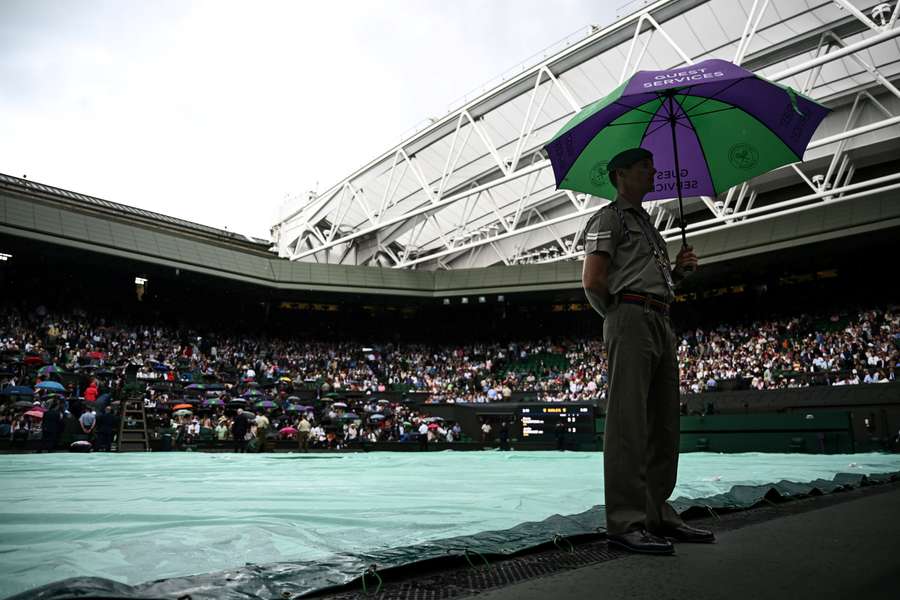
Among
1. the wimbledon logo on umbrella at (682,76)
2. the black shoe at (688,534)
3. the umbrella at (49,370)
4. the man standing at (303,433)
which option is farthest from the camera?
the umbrella at (49,370)

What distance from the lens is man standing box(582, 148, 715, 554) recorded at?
8.74 feet

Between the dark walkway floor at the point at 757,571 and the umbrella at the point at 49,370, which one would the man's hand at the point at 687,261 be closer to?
the dark walkway floor at the point at 757,571

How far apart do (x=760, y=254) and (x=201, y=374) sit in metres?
24.7

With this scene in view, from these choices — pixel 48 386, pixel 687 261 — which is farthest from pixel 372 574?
pixel 48 386

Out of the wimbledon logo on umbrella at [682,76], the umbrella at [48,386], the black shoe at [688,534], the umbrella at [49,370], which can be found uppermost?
the wimbledon logo on umbrella at [682,76]

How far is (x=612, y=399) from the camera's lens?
9.09 ft

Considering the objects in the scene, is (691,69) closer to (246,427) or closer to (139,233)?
(246,427)

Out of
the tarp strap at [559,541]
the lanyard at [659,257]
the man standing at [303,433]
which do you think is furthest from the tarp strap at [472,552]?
the man standing at [303,433]

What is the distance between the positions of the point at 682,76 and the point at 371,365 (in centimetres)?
3126

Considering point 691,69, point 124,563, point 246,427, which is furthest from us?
point 246,427

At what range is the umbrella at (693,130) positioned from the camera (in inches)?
141

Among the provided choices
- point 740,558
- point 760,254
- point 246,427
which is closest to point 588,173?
point 740,558

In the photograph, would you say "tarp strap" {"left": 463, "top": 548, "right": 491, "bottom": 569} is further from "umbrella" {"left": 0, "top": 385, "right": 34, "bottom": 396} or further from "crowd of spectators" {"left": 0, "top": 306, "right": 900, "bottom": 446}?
"umbrella" {"left": 0, "top": 385, "right": 34, "bottom": 396}

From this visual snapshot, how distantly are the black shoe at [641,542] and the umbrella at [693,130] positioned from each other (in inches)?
79.0
